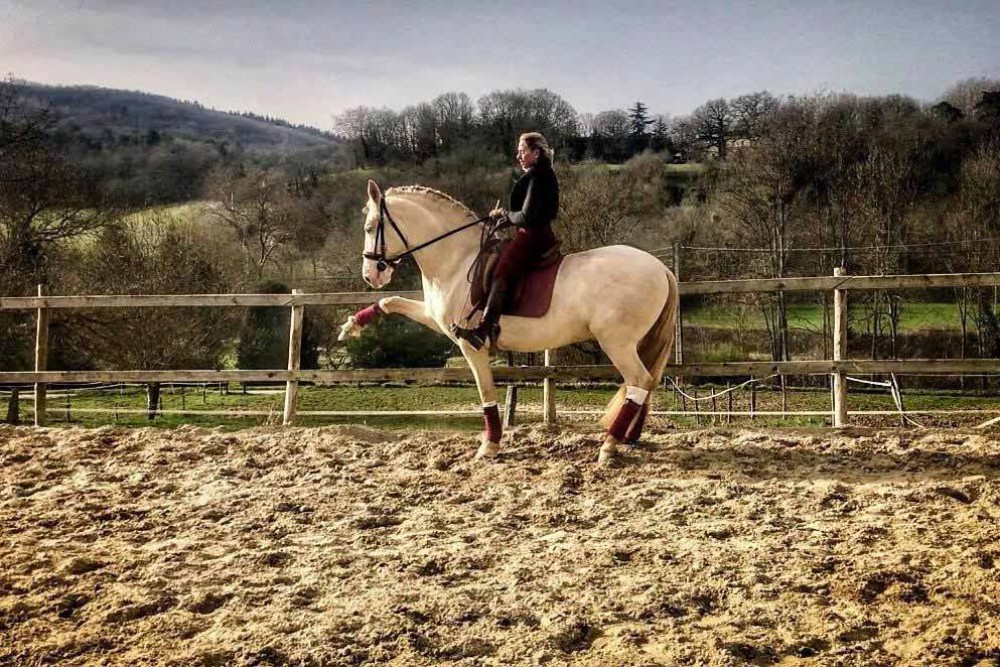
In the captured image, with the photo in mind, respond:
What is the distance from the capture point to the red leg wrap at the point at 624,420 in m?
5.55

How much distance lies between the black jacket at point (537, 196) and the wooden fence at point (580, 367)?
1682 millimetres

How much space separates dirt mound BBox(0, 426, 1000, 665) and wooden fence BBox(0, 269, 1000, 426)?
0.74 meters

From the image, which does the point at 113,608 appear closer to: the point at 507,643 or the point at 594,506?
the point at 507,643

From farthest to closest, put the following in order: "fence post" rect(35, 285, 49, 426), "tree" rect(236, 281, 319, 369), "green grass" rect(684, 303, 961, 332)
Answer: "green grass" rect(684, 303, 961, 332)
"tree" rect(236, 281, 319, 369)
"fence post" rect(35, 285, 49, 426)

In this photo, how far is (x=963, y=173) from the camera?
28859mm

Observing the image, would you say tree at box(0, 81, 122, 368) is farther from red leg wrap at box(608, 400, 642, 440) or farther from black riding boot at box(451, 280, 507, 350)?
red leg wrap at box(608, 400, 642, 440)

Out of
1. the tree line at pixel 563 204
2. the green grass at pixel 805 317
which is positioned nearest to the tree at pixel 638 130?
the tree line at pixel 563 204

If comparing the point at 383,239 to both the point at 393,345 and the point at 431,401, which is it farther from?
the point at 393,345

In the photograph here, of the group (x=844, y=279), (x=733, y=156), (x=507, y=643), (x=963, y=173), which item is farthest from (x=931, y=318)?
(x=507, y=643)

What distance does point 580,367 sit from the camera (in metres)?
6.80

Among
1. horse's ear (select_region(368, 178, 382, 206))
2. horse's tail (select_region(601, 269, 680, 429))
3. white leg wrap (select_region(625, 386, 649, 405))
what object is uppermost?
horse's ear (select_region(368, 178, 382, 206))

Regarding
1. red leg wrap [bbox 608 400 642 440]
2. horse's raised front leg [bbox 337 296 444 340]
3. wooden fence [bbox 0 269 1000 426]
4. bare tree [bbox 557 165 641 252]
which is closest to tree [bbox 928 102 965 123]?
bare tree [bbox 557 165 641 252]

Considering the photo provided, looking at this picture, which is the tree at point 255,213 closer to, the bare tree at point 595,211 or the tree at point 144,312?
the tree at point 144,312

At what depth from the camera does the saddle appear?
18.3 feet
